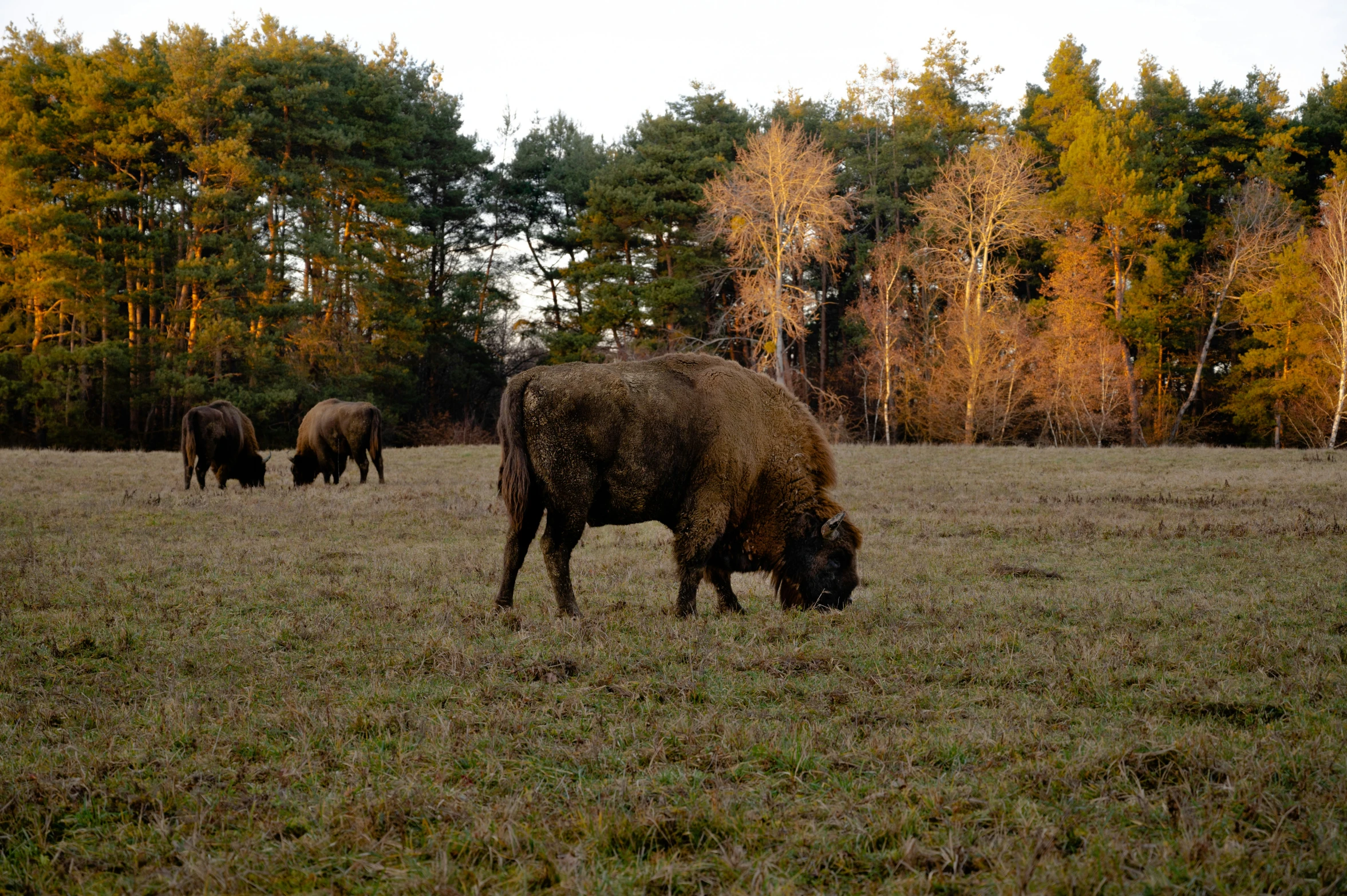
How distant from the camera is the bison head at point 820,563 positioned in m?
7.62

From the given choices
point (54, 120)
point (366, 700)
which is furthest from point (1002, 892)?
point (54, 120)

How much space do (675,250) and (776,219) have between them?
937cm

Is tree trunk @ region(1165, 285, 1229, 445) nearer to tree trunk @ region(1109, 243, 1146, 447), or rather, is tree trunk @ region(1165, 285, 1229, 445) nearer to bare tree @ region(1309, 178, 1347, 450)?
tree trunk @ region(1109, 243, 1146, 447)

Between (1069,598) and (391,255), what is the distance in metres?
38.2

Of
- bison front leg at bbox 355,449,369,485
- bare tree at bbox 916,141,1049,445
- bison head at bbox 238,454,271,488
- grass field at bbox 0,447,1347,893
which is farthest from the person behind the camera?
bare tree at bbox 916,141,1049,445

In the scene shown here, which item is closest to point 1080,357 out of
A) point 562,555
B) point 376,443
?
point 376,443

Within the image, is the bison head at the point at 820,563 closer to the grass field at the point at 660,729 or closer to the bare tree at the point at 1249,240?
the grass field at the point at 660,729

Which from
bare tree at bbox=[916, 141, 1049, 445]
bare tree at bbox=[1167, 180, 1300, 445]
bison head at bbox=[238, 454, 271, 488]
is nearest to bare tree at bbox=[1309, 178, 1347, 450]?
bare tree at bbox=[1167, 180, 1300, 445]

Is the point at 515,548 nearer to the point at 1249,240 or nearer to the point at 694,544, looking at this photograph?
the point at 694,544

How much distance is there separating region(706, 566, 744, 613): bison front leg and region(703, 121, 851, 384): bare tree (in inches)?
954

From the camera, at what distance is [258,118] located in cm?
3472

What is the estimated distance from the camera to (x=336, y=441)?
63.0 feet

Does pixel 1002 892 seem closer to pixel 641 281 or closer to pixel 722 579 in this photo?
pixel 722 579

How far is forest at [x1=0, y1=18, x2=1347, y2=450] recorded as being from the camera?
3334cm
